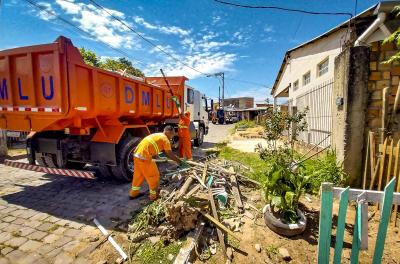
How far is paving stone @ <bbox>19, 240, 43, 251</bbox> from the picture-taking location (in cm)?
291

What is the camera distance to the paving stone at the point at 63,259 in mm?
2670

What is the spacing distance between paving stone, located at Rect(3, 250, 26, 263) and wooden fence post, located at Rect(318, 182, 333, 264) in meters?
3.24

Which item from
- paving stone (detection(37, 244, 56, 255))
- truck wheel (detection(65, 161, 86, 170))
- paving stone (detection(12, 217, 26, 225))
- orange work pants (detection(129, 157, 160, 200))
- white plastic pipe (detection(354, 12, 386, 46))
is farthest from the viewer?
truck wheel (detection(65, 161, 86, 170))

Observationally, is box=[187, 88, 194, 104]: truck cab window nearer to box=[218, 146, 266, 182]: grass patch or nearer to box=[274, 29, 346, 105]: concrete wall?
box=[218, 146, 266, 182]: grass patch

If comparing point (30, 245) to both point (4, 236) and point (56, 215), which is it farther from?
point (56, 215)

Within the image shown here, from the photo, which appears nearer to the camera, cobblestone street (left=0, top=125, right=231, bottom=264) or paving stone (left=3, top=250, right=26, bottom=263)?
paving stone (left=3, top=250, right=26, bottom=263)

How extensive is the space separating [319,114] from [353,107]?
2.77 meters

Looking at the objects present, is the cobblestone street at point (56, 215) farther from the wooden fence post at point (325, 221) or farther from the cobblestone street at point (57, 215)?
the wooden fence post at point (325, 221)

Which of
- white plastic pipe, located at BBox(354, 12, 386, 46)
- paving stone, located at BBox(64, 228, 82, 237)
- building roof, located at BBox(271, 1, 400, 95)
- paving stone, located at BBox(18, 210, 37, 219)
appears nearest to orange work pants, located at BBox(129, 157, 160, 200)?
paving stone, located at BBox(64, 228, 82, 237)

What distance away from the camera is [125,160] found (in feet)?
17.3

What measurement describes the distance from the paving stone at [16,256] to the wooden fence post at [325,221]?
128 inches

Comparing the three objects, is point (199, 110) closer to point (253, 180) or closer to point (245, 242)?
point (253, 180)

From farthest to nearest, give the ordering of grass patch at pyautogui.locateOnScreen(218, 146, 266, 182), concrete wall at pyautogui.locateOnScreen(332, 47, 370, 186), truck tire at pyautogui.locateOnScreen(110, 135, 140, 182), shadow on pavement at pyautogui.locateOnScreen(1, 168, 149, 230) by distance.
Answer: grass patch at pyautogui.locateOnScreen(218, 146, 266, 182), truck tire at pyautogui.locateOnScreen(110, 135, 140, 182), concrete wall at pyautogui.locateOnScreen(332, 47, 370, 186), shadow on pavement at pyautogui.locateOnScreen(1, 168, 149, 230)

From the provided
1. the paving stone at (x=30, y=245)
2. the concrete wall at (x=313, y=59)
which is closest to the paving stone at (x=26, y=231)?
the paving stone at (x=30, y=245)
